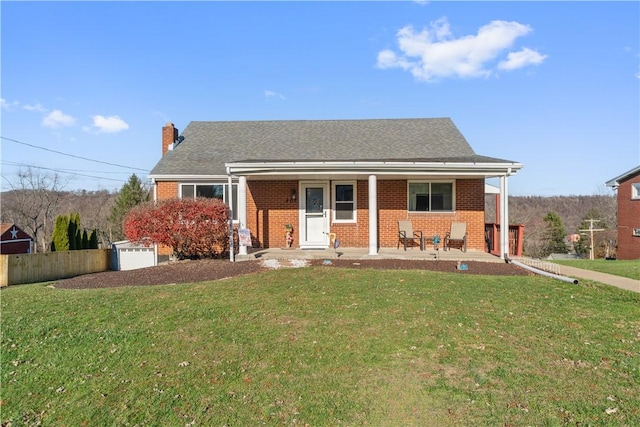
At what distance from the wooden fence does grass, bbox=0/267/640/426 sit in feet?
16.4

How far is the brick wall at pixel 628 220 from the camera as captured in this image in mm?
25156

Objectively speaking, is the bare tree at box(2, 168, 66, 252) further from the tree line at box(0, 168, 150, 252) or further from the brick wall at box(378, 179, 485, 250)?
the brick wall at box(378, 179, 485, 250)

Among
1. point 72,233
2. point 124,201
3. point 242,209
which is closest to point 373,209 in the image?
point 242,209

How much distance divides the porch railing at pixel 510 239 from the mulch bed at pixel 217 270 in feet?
6.09

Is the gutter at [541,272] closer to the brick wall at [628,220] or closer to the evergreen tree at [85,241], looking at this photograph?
the evergreen tree at [85,241]

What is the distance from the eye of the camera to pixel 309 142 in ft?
50.2

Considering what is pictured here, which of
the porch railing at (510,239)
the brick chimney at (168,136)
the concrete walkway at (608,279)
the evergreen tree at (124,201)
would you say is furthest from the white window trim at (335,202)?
the evergreen tree at (124,201)

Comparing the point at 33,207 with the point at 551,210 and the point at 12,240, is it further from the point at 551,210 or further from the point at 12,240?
the point at 551,210

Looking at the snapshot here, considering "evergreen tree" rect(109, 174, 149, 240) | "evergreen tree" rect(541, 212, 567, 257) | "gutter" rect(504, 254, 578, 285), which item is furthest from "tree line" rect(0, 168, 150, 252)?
"evergreen tree" rect(541, 212, 567, 257)

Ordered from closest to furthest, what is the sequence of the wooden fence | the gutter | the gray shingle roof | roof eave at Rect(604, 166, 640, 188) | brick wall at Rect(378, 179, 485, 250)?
the gutter, the wooden fence, brick wall at Rect(378, 179, 485, 250), the gray shingle roof, roof eave at Rect(604, 166, 640, 188)

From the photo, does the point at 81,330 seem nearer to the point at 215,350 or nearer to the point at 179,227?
the point at 215,350

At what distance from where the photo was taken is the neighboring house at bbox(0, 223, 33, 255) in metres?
19.9

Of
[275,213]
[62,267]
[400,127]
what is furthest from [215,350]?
[400,127]

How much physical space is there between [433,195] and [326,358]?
1001 centimetres
